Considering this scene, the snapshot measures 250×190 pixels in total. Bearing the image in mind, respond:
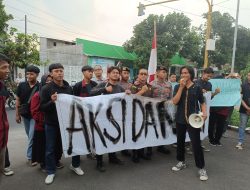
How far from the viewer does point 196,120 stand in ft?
14.9

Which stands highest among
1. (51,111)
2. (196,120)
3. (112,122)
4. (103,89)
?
(103,89)

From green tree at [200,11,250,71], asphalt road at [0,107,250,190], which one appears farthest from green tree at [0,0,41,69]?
green tree at [200,11,250,71]

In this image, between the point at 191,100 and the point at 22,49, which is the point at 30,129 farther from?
the point at 22,49

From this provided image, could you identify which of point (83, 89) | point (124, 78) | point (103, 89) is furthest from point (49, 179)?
point (124, 78)

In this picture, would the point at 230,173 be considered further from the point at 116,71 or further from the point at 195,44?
the point at 195,44

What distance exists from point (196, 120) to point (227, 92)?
2.61 metres

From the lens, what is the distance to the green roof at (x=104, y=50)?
84.9ft

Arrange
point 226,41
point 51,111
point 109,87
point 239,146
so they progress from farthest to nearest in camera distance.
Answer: point 226,41
point 239,146
point 109,87
point 51,111

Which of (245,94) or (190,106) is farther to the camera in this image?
(245,94)

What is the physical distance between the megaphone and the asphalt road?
875 mm

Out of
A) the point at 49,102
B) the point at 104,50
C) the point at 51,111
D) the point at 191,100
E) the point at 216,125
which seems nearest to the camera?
the point at 49,102

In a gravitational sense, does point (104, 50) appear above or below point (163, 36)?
below

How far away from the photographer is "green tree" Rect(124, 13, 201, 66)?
2572 centimetres

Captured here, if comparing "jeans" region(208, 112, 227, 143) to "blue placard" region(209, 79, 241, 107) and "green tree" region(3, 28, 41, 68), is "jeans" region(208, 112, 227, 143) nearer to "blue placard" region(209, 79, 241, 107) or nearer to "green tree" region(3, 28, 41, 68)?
"blue placard" region(209, 79, 241, 107)
